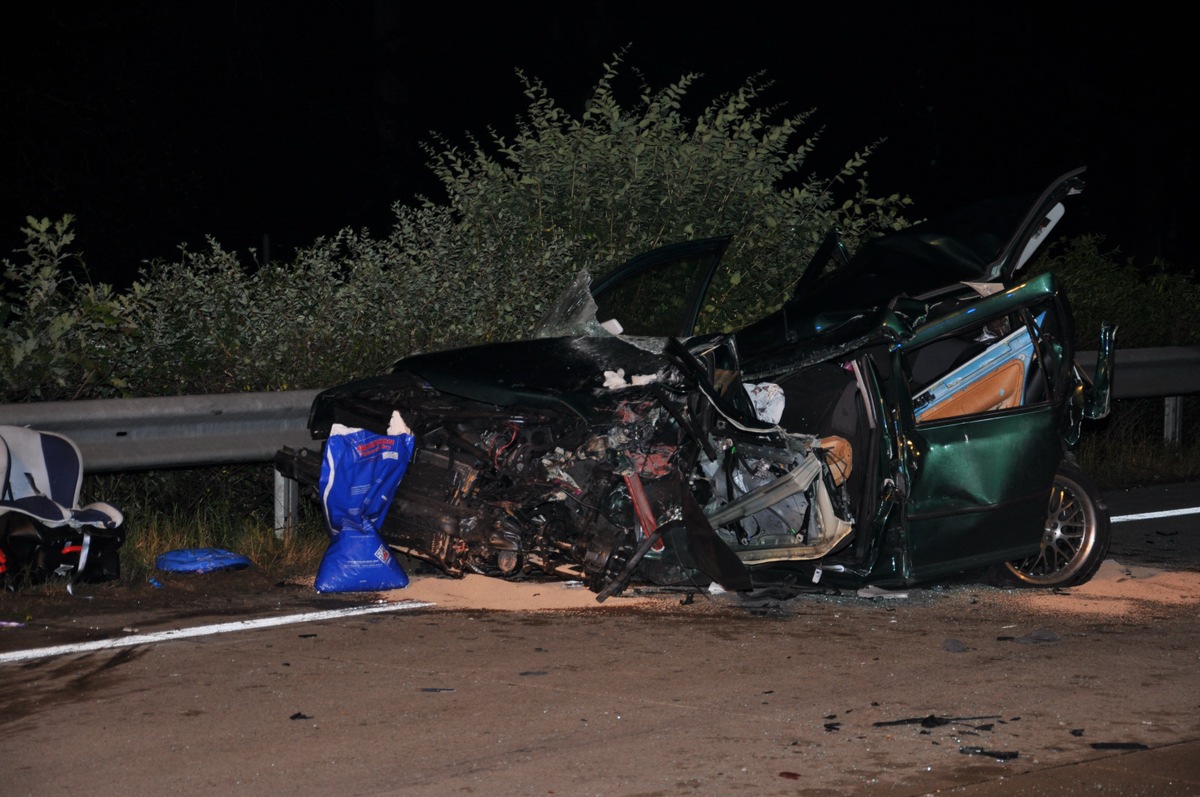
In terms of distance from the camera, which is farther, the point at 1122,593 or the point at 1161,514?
the point at 1161,514

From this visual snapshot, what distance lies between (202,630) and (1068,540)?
164 inches

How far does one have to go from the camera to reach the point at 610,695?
5680mm

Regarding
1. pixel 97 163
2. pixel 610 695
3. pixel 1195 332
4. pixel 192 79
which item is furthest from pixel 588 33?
pixel 610 695

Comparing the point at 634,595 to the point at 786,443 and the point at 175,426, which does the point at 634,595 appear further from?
the point at 175,426

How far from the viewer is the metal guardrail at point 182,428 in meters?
7.87

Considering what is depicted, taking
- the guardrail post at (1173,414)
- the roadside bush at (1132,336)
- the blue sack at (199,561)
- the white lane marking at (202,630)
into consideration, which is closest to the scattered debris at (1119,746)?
the white lane marking at (202,630)

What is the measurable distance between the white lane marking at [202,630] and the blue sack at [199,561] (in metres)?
0.99

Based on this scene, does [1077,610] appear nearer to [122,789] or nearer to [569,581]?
[569,581]

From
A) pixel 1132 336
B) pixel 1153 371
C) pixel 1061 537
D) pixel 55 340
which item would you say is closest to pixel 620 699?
pixel 1061 537

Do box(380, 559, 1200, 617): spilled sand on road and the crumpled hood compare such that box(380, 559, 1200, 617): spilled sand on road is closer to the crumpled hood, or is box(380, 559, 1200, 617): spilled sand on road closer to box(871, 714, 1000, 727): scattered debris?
the crumpled hood

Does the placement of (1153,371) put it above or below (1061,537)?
above

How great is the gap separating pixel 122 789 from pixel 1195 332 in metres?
11.7

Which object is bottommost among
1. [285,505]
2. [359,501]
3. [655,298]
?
[285,505]

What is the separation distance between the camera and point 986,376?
24.8 ft
